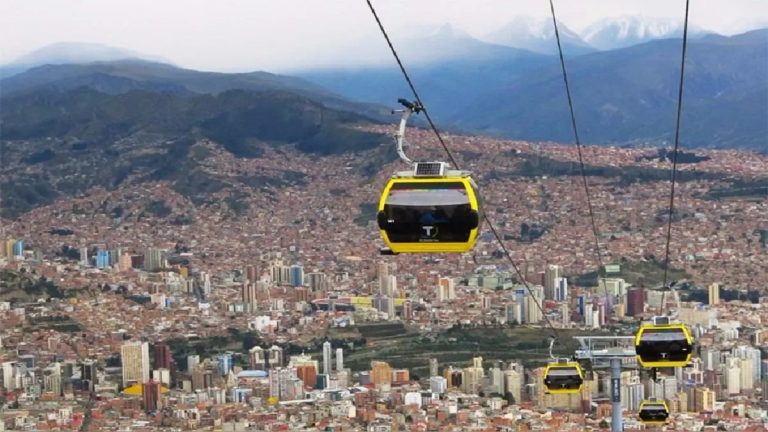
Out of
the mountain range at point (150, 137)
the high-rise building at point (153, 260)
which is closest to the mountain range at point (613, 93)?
the mountain range at point (150, 137)

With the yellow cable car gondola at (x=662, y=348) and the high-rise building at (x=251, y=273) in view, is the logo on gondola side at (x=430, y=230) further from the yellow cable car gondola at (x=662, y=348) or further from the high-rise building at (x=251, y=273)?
the high-rise building at (x=251, y=273)

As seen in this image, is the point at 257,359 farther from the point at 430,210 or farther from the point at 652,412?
the point at 430,210

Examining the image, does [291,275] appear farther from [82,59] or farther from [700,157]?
[82,59]

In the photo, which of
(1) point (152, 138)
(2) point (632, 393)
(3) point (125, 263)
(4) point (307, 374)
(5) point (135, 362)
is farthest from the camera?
(1) point (152, 138)

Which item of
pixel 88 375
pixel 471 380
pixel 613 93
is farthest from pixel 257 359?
pixel 613 93

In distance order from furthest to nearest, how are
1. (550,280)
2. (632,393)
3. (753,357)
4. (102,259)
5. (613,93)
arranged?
(613,93)
(102,259)
(550,280)
(753,357)
(632,393)

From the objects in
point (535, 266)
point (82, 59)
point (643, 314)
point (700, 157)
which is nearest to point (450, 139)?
point (700, 157)

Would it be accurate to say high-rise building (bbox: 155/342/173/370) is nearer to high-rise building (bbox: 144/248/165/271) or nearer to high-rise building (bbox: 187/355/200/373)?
high-rise building (bbox: 187/355/200/373)
